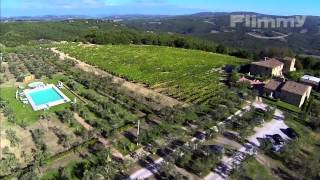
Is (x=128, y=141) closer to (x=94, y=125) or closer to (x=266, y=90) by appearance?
(x=94, y=125)

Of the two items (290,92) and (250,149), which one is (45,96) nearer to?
(250,149)

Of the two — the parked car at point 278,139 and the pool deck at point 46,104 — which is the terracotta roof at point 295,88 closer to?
the parked car at point 278,139

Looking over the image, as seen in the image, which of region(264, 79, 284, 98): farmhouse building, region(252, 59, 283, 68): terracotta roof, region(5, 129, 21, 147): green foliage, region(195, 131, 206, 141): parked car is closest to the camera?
region(5, 129, 21, 147): green foliage

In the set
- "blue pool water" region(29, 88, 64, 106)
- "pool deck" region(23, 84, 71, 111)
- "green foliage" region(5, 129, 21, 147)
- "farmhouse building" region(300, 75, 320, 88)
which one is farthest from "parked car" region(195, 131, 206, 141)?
"farmhouse building" region(300, 75, 320, 88)

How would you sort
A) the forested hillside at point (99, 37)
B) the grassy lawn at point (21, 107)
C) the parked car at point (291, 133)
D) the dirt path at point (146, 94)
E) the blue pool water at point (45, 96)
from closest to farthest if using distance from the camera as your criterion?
the parked car at point (291, 133)
the grassy lawn at point (21, 107)
the dirt path at point (146, 94)
the blue pool water at point (45, 96)
the forested hillside at point (99, 37)

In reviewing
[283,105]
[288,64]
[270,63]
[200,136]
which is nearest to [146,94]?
[200,136]

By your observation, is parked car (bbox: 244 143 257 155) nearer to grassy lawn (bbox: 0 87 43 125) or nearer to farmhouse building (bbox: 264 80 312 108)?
farmhouse building (bbox: 264 80 312 108)

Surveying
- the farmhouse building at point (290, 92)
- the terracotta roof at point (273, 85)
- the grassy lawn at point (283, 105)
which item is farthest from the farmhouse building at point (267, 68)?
the grassy lawn at point (283, 105)
